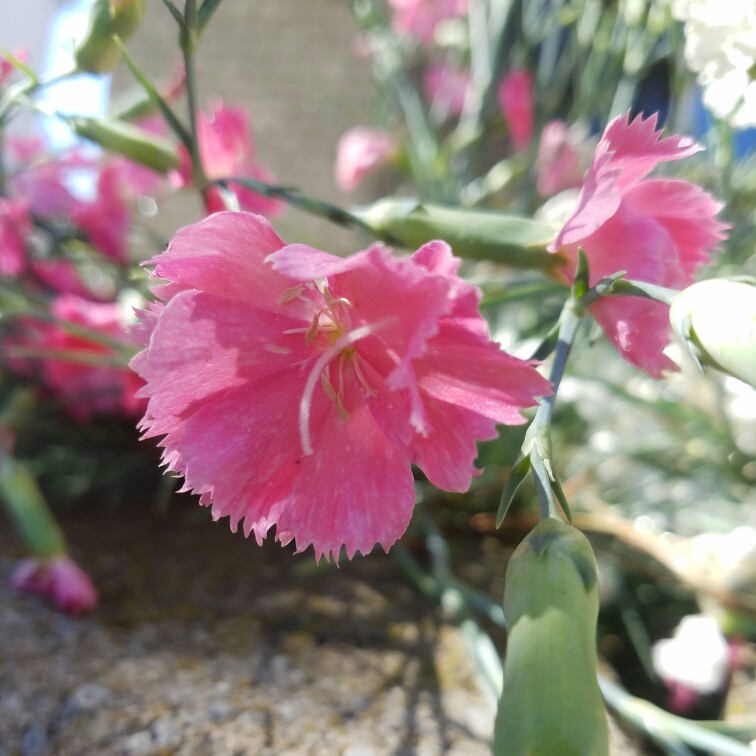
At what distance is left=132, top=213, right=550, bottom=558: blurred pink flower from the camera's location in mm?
223

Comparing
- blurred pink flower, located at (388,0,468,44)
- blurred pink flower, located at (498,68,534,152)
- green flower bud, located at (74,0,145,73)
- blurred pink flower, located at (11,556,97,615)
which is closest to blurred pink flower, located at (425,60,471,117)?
blurred pink flower, located at (388,0,468,44)

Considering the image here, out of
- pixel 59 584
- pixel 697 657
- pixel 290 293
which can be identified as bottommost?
pixel 697 657

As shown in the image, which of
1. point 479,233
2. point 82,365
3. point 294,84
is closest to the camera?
point 479,233

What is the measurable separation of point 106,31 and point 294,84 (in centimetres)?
115

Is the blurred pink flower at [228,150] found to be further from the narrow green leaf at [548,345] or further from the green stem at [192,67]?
the narrow green leaf at [548,345]

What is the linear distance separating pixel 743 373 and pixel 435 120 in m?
→ 0.88

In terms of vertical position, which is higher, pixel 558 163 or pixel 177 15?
pixel 177 15

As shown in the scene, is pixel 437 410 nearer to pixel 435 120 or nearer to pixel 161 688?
pixel 161 688

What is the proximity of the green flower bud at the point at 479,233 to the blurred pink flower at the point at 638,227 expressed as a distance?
0.7 inches

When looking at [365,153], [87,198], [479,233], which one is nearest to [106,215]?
[87,198]

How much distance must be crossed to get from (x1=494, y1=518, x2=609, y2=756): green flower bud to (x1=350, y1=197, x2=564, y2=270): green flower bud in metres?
0.13

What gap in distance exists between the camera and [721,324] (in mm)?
205

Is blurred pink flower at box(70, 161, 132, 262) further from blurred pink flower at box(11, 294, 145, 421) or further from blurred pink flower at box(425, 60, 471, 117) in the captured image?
blurred pink flower at box(425, 60, 471, 117)

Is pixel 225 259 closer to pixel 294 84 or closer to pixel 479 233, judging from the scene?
pixel 479 233
